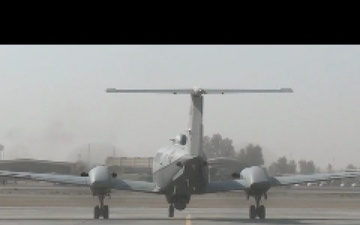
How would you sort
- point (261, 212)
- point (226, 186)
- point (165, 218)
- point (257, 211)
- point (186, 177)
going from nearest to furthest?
point (186, 177) → point (165, 218) → point (261, 212) → point (257, 211) → point (226, 186)

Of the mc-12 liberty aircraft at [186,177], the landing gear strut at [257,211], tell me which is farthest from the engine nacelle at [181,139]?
the landing gear strut at [257,211]

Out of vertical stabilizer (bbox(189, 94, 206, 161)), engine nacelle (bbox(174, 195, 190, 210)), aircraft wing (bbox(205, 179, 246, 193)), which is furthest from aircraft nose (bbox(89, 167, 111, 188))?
aircraft wing (bbox(205, 179, 246, 193))

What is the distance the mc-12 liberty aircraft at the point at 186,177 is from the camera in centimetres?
4203

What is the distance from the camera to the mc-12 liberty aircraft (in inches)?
1655

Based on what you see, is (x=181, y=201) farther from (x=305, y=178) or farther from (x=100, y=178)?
(x=305, y=178)

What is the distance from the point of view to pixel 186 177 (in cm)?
4225

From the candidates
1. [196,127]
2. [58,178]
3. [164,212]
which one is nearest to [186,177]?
[196,127]

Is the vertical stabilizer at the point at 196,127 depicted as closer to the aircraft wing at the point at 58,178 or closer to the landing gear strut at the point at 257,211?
the landing gear strut at the point at 257,211

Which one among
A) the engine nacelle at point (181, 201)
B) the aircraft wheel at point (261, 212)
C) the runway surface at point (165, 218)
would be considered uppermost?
the engine nacelle at point (181, 201)
